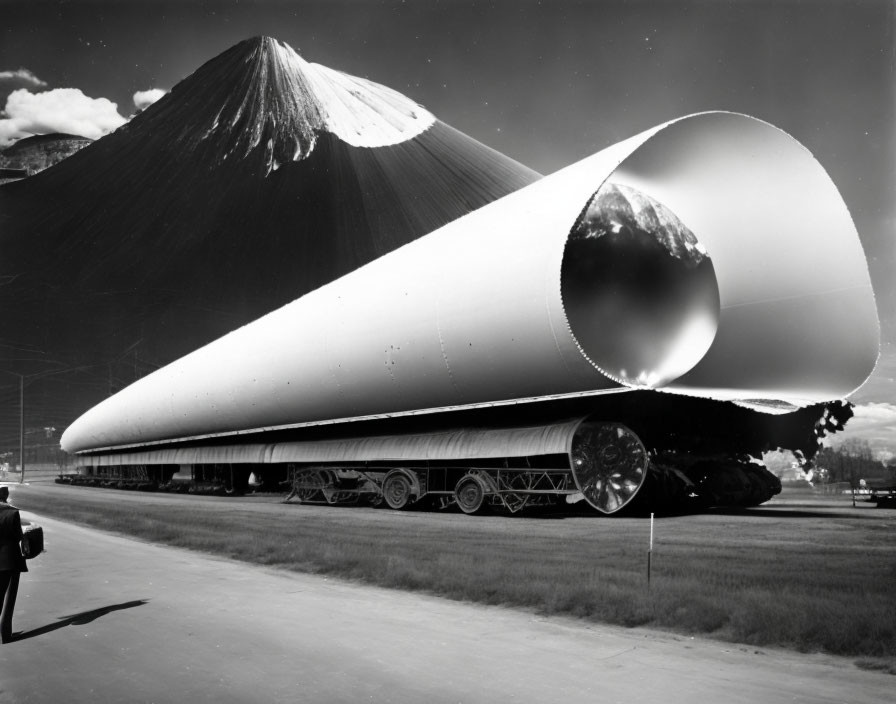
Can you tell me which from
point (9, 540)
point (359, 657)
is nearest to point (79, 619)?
point (9, 540)

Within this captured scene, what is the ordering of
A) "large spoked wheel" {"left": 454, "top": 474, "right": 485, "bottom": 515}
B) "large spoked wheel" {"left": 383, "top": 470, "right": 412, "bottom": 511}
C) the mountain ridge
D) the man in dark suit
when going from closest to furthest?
the man in dark suit → "large spoked wheel" {"left": 454, "top": 474, "right": 485, "bottom": 515} → "large spoked wheel" {"left": 383, "top": 470, "right": 412, "bottom": 511} → the mountain ridge

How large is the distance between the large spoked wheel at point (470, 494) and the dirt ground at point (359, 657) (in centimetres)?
783

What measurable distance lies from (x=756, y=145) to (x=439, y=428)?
957 centimetres

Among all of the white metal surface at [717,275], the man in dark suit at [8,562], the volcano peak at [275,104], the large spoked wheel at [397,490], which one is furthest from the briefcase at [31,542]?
Result: the volcano peak at [275,104]

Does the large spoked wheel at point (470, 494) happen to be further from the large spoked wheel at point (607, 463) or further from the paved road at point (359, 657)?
the paved road at point (359, 657)

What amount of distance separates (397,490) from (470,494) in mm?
2955

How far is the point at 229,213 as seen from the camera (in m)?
79.4

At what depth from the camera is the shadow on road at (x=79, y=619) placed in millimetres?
6906

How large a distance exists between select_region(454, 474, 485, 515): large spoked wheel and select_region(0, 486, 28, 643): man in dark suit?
1094cm

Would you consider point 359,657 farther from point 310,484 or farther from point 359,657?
point 310,484

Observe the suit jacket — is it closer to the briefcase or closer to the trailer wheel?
the briefcase

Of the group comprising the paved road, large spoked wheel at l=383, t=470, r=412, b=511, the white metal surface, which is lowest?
the paved road

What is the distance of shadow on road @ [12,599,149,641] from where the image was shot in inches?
272

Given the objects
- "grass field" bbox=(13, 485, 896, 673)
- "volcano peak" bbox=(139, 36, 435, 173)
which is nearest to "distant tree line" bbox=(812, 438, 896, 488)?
"grass field" bbox=(13, 485, 896, 673)
